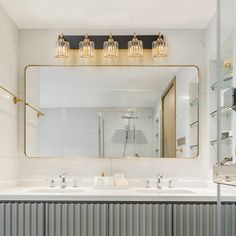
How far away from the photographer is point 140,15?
3.22 meters

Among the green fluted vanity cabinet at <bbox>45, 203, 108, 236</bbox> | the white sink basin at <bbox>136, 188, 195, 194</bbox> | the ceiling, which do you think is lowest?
the green fluted vanity cabinet at <bbox>45, 203, 108, 236</bbox>

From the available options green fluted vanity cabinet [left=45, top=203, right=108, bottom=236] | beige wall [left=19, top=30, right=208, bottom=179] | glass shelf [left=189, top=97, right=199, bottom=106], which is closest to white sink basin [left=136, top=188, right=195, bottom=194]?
beige wall [left=19, top=30, right=208, bottom=179]

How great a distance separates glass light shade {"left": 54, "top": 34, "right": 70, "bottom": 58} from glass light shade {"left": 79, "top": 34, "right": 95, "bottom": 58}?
0.43ft

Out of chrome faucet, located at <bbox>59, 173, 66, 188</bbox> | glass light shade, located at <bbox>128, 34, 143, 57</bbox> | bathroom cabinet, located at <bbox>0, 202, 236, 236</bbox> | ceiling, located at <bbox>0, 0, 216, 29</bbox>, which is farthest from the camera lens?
glass light shade, located at <bbox>128, 34, 143, 57</bbox>

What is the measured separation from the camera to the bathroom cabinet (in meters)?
2.73

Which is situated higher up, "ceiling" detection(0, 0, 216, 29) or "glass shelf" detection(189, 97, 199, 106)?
"ceiling" detection(0, 0, 216, 29)

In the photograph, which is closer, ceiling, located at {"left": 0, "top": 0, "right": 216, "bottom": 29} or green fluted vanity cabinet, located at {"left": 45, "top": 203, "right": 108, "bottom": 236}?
green fluted vanity cabinet, located at {"left": 45, "top": 203, "right": 108, "bottom": 236}

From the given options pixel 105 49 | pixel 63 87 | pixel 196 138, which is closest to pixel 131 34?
pixel 105 49

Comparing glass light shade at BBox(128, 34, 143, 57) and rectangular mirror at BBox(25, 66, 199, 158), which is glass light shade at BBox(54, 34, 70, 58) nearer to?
rectangular mirror at BBox(25, 66, 199, 158)

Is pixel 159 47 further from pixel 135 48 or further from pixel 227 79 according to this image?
pixel 227 79

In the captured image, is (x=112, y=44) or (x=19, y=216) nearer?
(x=19, y=216)

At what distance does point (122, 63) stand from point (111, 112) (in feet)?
1.57

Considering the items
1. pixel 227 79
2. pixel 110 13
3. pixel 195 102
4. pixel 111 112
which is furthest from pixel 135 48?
pixel 227 79

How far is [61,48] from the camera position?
11.2 feet
